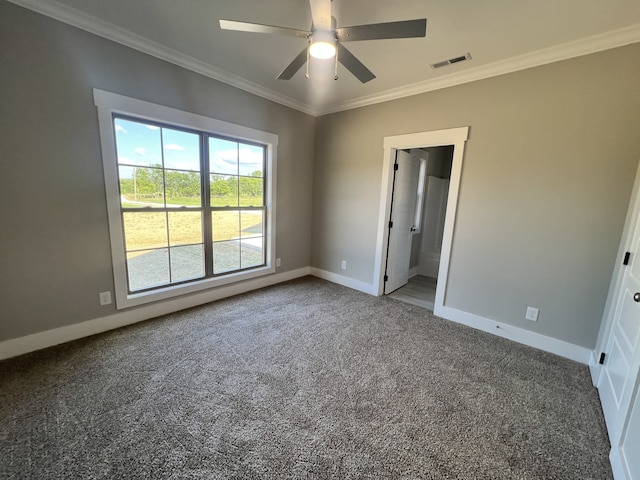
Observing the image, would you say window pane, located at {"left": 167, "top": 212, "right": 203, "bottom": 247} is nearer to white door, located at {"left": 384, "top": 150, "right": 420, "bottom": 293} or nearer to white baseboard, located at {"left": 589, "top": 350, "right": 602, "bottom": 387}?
white door, located at {"left": 384, "top": 150, "right": 420, "bottom": 293}

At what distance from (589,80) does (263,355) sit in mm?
3601

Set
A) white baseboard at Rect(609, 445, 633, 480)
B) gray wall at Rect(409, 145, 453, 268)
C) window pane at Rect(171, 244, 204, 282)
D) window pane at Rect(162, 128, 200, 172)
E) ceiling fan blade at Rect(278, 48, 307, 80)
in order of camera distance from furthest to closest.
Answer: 1. gray wall at Rect(409, 145, 453, 268)
2. window pane at Rect(171, 244, 204, 282)
3. window pane at Rect(162, 128, 200, 172)
4. ceiling fan blade at Rect(278, 48, 307, 80)
5. white baseboard at Rect(609, 445, 633, 480)

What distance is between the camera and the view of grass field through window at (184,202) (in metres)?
2.57

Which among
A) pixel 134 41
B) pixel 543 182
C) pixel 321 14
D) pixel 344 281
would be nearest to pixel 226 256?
pixel 344 281

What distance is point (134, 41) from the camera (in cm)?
232

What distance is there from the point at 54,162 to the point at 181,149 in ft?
3.45

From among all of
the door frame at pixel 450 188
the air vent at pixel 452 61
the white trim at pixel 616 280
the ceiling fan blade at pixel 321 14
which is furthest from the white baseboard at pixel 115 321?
the white trim at pixel 616 280

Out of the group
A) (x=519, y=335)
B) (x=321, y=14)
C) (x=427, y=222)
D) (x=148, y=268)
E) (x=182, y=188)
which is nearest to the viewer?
(x=321, y=14)

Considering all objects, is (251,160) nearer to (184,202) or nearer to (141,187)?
(184,202)

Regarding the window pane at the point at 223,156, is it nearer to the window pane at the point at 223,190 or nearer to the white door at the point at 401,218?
the window pane at the point at 223,190

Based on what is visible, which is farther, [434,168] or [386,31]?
[434,168]

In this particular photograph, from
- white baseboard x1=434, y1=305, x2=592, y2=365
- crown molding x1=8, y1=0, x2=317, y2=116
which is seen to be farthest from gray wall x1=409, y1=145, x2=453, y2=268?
crown molding x1=8, y1=0, x2=317, y2=116

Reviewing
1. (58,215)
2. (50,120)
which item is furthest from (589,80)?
(58,215)

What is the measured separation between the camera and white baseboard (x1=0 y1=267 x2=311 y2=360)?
2.09m
